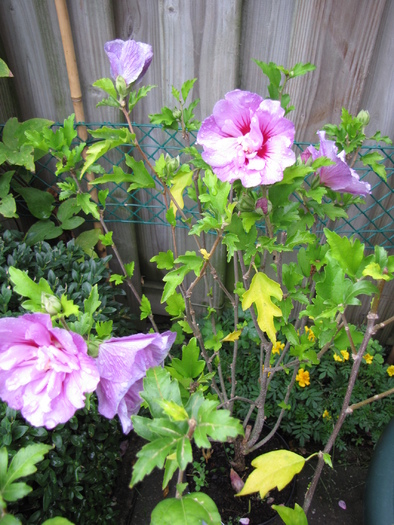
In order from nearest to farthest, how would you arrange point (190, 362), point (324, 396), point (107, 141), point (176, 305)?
1. point (107, 141)
2. point (190, 362)
3. point (176, 305)
4. point (324, 396)

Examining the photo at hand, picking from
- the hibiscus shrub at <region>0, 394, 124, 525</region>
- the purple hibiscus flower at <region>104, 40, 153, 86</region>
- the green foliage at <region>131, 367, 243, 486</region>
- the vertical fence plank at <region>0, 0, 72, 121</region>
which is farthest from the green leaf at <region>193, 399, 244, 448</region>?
the vertical fence plank at <region>0, 0, 72, 121</region>

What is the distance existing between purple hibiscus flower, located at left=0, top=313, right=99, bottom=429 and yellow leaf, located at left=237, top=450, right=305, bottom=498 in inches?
16.8

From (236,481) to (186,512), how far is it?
94 centimetres

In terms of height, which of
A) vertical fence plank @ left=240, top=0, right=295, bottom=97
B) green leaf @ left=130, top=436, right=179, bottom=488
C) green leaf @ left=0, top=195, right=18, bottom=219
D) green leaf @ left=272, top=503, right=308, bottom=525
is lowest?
green leaf @ left=272, top=503, right=308, bottom=525

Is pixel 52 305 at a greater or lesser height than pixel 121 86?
lesser

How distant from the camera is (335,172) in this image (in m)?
1.00

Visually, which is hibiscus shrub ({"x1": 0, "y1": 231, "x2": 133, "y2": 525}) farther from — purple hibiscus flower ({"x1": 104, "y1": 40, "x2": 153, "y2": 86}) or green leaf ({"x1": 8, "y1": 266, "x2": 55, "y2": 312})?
purple hibiscus flower ({"x1": 104, "y1": 40, "x2": 153, "y2": 86})

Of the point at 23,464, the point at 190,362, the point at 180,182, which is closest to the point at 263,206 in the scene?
the point at 180,182

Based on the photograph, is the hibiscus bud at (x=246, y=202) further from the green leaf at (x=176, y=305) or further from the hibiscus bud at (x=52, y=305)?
the green leaf at (x=176, y=305)

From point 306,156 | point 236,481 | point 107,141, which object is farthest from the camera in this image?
point 236,481

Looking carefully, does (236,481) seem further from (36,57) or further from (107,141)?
(36,57)

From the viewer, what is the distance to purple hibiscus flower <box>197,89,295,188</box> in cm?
85

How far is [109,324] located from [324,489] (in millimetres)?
1357

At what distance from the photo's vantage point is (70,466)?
4.31 ft
